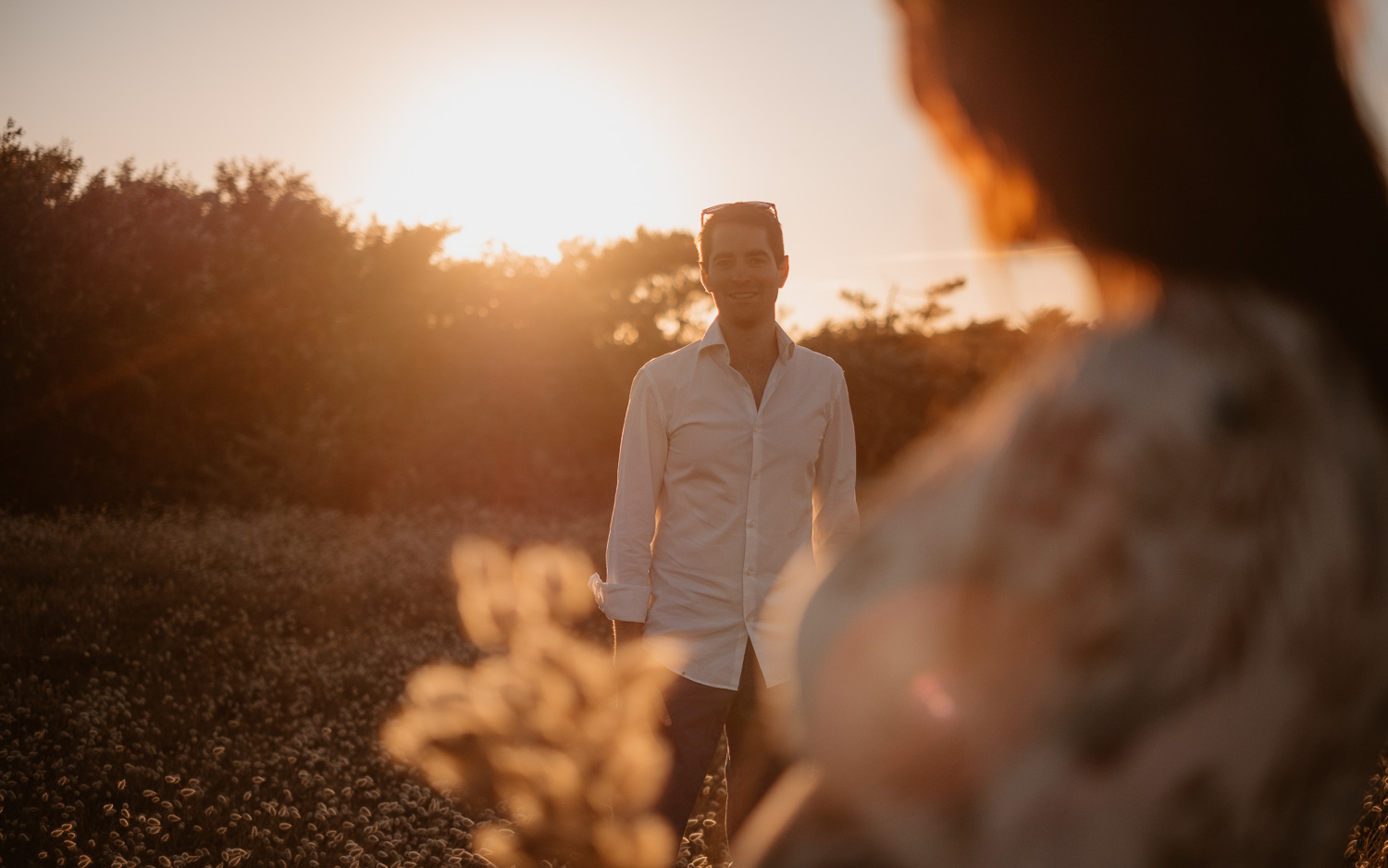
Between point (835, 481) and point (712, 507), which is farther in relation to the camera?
point (835, 481)

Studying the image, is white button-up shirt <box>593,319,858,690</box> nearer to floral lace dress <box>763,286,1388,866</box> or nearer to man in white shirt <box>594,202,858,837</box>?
man in white shirt <box>594,202,858,837</box>

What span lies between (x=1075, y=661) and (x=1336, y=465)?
284 millimetres

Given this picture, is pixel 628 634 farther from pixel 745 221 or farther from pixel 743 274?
pixel 745 221

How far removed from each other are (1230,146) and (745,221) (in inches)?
96.5

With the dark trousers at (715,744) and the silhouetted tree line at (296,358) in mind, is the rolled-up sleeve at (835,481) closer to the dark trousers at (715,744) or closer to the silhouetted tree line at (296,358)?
the dark trousers at (715,744)

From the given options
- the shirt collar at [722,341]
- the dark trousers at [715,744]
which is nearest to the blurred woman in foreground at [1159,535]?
the dark trousers at [715,744]

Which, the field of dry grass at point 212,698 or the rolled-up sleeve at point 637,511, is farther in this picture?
the field of dry grass at point 212,698

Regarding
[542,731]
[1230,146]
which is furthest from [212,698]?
[1230,146]

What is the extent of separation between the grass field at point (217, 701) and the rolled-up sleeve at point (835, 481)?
201 cm

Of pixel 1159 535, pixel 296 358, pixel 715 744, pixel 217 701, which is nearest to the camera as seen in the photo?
pixel 1159 535

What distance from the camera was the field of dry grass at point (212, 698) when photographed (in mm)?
4609

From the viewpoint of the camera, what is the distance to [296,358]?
17.8 metres

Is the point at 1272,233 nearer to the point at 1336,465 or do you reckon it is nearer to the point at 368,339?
the point at 1336,465

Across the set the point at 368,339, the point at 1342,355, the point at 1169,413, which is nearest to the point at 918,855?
the point at 1169,413
